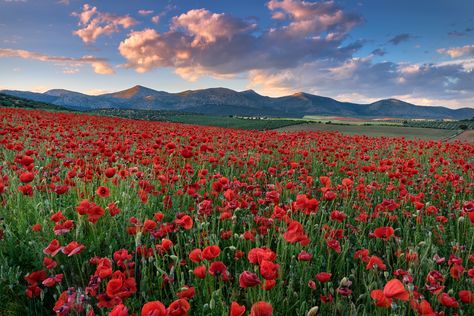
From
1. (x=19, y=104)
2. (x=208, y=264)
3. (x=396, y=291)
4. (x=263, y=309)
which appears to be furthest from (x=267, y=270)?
(x=19, y=104)

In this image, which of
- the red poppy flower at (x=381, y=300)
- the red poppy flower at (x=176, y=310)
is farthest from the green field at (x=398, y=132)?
the red poppy flower at (x=176, y=310)

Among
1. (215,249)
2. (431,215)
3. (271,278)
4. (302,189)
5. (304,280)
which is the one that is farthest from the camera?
(302,189)

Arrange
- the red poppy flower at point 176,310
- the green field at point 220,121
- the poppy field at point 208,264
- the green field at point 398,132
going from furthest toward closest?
the green field at point 220,121 → the green field at point 398,132 → the poppy field at point 208,264 → the red poppy flower at point 176,310

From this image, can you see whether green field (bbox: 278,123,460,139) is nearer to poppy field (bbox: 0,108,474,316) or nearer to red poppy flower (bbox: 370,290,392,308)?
poppy field (bbox: 0,108,474,316)

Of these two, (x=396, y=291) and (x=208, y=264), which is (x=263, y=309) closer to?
(x=396, y=291)

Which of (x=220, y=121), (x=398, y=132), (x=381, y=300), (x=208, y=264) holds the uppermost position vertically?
(x=220, y=121)

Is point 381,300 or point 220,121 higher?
point 220,121

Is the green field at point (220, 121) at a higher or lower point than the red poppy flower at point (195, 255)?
higher

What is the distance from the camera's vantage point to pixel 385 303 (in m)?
1.99

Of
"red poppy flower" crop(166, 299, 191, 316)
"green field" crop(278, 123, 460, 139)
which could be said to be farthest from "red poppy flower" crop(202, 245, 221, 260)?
"green field" crop(278, 123, 460, 139)

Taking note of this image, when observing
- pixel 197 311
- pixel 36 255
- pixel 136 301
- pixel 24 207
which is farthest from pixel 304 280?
pixel 24 207

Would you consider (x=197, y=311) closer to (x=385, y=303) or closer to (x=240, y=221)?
(x=385, y=303)

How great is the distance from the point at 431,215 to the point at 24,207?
5564 millimetres

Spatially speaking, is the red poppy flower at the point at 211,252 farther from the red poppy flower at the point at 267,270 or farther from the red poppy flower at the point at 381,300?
the red poppy flower at the point at 381,300
